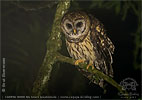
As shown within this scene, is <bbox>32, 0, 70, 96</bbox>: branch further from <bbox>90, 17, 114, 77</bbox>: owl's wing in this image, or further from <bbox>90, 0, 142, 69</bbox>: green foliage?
<bbox>90, 0, 142, 69</bbox>: green foliage

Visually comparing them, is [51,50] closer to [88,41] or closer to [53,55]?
[53,55]

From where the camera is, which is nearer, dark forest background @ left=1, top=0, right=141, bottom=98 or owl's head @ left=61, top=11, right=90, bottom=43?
owl's head @ left=61, top=11, right=90, bottom=43

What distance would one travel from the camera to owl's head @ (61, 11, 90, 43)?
1040 millimetres

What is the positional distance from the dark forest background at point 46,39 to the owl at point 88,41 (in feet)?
0.31

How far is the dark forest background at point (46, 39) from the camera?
1.25 metres

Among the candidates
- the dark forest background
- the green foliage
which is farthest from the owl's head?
the green foliage

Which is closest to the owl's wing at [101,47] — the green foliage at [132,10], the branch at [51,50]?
the branch at [51,50]

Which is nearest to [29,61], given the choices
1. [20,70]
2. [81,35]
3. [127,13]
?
[20,70]

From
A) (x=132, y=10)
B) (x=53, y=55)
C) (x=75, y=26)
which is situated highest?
(x=132, y=10)

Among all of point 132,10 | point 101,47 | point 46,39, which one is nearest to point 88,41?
point 101,47

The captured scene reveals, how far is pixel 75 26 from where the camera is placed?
3.42 ft

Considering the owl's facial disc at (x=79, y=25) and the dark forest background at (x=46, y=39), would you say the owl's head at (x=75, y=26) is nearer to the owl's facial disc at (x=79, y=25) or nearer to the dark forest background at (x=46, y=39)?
the owl's facial disc at (x=79, y=25)

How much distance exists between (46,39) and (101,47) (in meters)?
0.30

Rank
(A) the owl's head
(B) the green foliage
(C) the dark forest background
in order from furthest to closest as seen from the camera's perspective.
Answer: (B) the green foliage < (C) the dark forest background < (A) the owl's head
